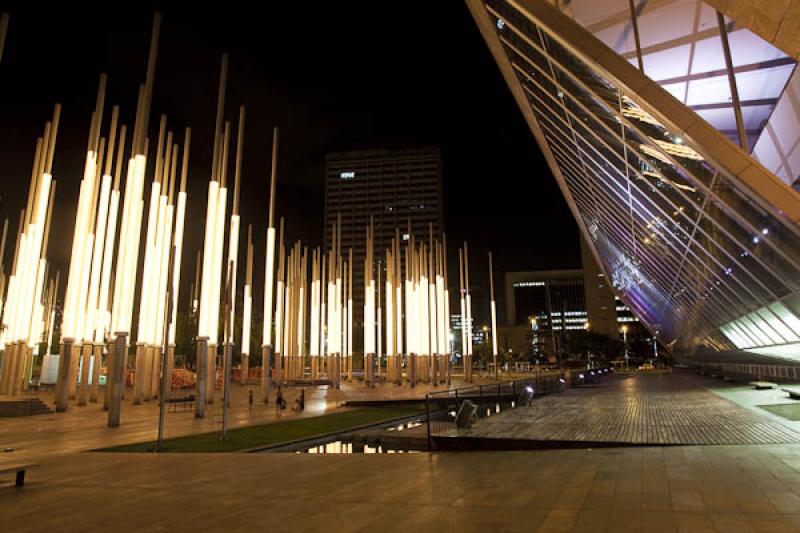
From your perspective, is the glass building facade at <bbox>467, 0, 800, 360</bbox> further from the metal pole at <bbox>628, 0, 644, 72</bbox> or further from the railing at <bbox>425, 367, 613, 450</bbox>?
the railing at <bbox>425, 367, 613, 450</bbox>

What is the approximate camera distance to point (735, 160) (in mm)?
8820

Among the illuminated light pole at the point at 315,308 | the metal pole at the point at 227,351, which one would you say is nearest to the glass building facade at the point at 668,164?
the metal pole at the point at 227,351

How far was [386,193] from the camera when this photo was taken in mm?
159625

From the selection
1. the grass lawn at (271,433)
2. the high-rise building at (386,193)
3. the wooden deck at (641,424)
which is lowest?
the grass lawn at (271,433)

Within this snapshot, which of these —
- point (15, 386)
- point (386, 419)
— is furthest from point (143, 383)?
point (386, 419)

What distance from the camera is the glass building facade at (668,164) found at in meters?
9.46

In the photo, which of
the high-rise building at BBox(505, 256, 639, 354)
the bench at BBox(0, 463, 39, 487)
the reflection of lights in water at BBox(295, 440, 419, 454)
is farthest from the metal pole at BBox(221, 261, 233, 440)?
the high-rise building at BBox(505, 256, 639, 354)

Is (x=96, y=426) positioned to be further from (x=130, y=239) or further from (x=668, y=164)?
(x=668, y=164)

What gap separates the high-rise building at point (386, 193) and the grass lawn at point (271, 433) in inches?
5319

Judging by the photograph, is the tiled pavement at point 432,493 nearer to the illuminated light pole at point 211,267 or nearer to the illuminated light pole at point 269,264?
the illuminated light pole at point 211,267

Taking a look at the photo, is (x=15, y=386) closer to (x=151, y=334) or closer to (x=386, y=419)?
(x=151, y=334)

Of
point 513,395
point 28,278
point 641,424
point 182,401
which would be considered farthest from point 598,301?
point 28,278

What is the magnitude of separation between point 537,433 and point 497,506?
291 inches

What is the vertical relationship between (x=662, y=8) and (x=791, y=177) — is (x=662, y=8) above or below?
above
